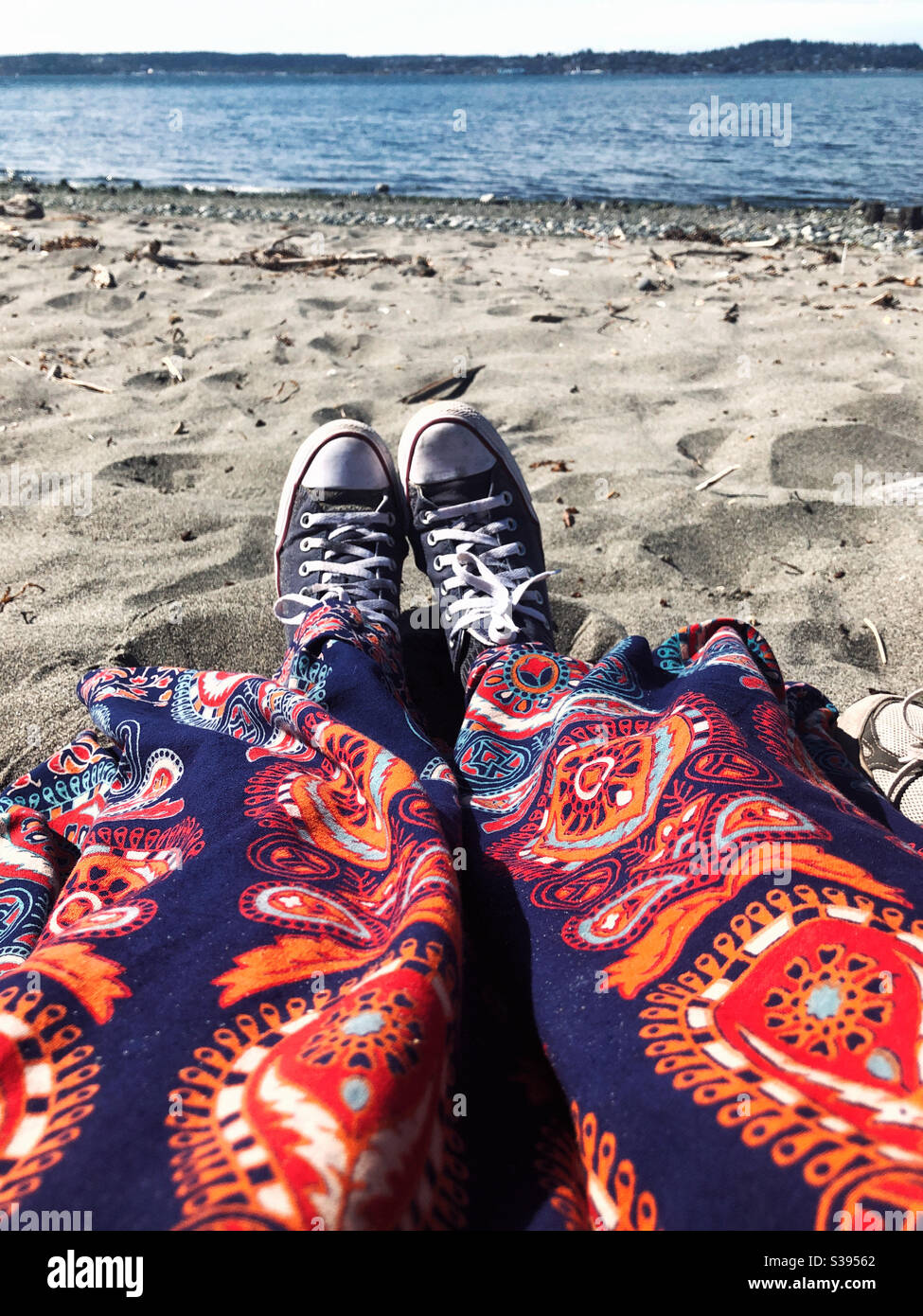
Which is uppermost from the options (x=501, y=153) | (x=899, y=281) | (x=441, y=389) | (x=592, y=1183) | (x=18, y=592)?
(x=501, y=153)

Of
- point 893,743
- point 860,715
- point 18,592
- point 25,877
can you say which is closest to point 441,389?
point 18,592

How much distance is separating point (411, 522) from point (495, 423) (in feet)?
3.82

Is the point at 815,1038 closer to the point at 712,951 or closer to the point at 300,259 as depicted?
the point at 712,951

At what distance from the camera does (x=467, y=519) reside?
2.54 metres

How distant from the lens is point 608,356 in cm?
434

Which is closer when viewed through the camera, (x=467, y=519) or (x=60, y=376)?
(x=467, y=519)

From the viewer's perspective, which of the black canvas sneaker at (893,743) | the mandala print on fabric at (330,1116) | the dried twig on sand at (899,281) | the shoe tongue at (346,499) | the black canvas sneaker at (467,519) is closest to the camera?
the mandala print on fabric at (330,1116)

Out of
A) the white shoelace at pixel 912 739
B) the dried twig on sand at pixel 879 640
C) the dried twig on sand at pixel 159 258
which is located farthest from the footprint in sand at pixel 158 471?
the dried twig on sand at pixel 159 258

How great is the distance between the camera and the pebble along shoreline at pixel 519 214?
9109 millimetres

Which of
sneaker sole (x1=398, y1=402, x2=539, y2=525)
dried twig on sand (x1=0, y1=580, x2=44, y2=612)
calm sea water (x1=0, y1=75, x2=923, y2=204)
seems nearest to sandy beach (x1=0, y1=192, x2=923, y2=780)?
dried twig on sand (x1=0, y1=580, x2=44, y2=612)

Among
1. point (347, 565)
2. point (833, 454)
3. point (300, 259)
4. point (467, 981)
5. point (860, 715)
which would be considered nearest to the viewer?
point (467, 981)

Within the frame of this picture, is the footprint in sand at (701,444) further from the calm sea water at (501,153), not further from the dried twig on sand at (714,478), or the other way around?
the calm sea water at (501,153)

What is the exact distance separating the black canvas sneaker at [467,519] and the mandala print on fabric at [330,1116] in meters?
1.28
